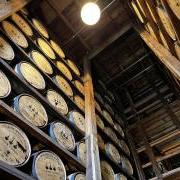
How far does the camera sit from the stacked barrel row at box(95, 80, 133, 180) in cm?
584

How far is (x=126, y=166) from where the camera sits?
6.62 meters

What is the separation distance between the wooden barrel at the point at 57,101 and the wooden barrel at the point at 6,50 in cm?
103

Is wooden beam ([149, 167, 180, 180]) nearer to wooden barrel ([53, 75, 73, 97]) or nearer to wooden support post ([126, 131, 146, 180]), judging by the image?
wooden support post ([126, 131, 146, 180])

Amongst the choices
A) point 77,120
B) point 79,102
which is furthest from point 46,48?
point 77,120

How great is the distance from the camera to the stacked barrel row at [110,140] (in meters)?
5.84

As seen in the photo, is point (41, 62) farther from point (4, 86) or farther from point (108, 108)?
A: point (108, 108)

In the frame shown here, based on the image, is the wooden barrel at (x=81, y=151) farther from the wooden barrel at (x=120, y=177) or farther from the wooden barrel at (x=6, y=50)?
the wooden barrel at (x=6, y=50)

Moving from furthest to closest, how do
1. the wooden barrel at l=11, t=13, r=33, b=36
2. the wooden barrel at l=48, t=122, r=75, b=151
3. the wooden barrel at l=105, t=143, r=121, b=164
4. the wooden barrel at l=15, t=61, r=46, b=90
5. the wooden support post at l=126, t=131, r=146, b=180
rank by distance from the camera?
the wooden support post at l=126, t=131, r=146, b=180 → the wooden barrel at l=105, t=143, r=121, b=164 → the wooden barrel at l=11, t=13, r=33, b=36 → the wooden barrel at l=15, t=61, r=46, b=90 → the wooden barrel at l=48, t=122, r=75, b=151

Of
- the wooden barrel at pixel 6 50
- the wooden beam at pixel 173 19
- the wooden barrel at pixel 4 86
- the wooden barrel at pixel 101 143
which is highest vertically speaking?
the wooden barrel at pixel 6 50

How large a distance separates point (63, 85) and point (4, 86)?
2277mm

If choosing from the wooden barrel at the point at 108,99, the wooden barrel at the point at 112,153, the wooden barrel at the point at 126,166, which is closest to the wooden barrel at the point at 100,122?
the wooden barrel at the point at 112,153

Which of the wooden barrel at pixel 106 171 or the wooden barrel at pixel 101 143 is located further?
the wooden barrel at pixel 101 143

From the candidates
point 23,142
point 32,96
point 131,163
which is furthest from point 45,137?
point 131,163

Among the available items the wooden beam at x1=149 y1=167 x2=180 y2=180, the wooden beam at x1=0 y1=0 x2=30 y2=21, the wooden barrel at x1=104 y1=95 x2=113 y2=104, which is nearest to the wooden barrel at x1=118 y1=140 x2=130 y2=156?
the wooden beam at x1=149 y1=167 x2=180 y2=180
